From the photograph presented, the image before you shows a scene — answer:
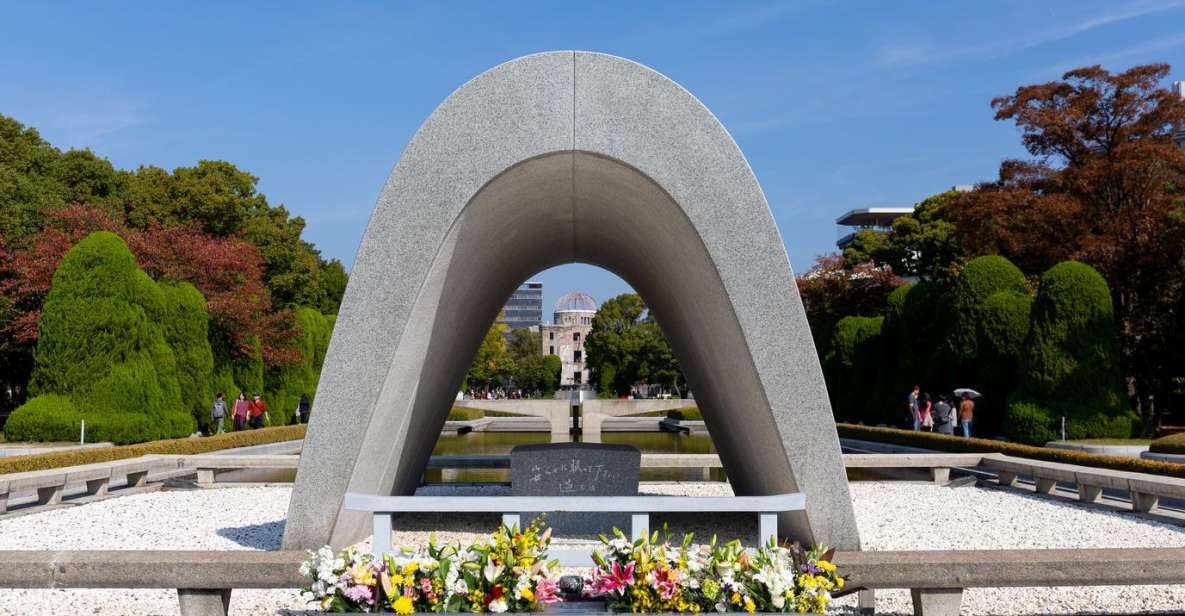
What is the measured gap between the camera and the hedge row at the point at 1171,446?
14523 mm

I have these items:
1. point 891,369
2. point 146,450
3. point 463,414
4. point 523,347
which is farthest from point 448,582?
point 523,347

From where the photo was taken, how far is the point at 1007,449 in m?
16.2

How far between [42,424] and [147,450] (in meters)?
3.26

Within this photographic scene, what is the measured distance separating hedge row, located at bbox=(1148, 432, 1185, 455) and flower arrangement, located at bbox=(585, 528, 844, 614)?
12436mm

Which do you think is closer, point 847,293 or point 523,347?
point 847,293

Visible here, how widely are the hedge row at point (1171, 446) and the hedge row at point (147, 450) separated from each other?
13847 mm

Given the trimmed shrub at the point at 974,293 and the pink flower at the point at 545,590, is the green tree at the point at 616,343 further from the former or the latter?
the pink flower at the point at 545,590

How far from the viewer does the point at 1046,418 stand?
18281mm

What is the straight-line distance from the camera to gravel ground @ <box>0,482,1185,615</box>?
249 inches

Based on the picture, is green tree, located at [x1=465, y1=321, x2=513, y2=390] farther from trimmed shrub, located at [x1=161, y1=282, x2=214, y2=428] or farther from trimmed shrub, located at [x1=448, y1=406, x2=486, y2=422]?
trimmed shrub, located at [x1=161, y1=282, x2=214, y2=428]

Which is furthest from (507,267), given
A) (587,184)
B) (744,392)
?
(744,392)

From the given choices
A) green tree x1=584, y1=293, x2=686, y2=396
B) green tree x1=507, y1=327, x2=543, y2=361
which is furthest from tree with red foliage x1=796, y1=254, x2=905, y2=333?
green tree x1=507, y1=327, x2=543, y2=361

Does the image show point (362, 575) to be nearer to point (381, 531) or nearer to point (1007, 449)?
point (381, 531)

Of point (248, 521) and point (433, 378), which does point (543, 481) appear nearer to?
point (433, 378)
